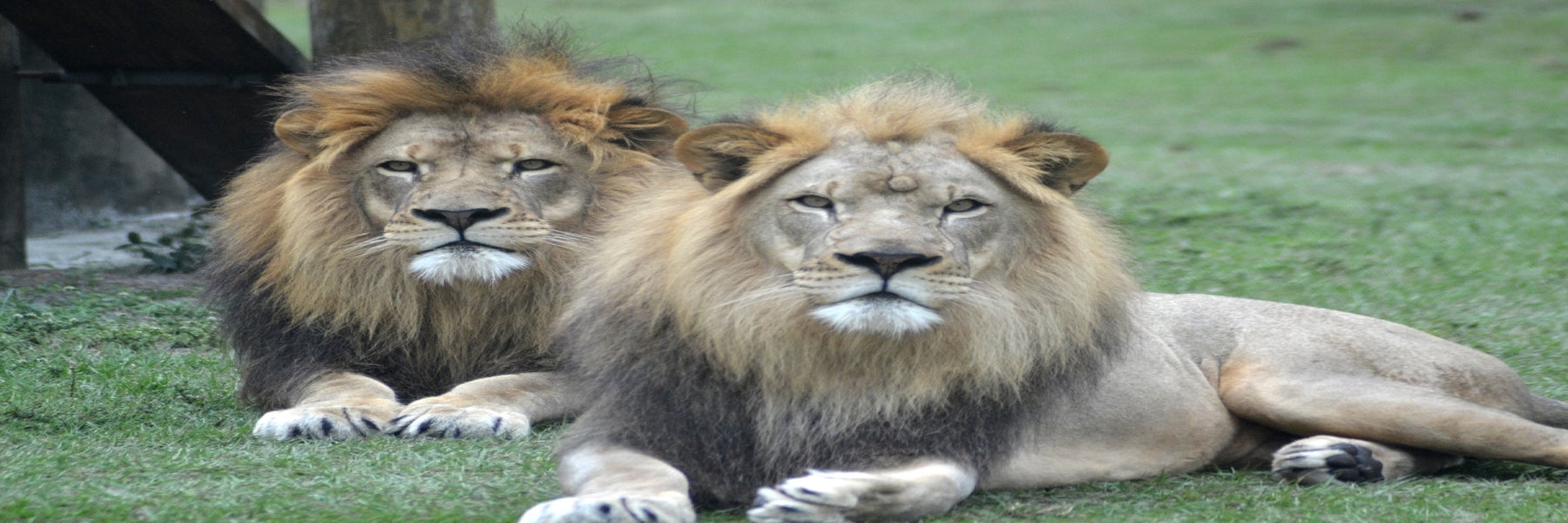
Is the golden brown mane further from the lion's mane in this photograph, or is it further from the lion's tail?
the lion's tail

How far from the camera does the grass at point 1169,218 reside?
3.40 meters

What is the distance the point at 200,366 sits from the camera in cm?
514

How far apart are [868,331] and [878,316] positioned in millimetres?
53

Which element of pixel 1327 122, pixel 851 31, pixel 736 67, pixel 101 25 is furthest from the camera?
pixel 851 31

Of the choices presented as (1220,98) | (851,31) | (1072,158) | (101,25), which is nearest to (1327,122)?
(1220,98)

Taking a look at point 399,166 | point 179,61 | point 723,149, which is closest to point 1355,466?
point 723,149

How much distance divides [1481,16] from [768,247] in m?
18.7

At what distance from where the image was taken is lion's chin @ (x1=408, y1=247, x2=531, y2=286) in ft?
13.7

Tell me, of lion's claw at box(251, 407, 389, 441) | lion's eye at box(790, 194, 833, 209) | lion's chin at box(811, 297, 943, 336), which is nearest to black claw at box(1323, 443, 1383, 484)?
lion's chin at box(811, 297, 943, 336)

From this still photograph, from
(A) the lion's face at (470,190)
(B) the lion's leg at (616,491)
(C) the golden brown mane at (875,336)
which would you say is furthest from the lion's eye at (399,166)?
(B) the lion's leg at (616,491)

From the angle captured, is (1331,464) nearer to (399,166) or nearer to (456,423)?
(456,423)

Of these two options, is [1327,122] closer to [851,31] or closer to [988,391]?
[851,31]

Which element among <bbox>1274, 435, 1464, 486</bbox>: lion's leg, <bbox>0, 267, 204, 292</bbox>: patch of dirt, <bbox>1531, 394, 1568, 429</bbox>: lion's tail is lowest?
<bbox>0, 267, 204, 292</bbox>: patch of dirt

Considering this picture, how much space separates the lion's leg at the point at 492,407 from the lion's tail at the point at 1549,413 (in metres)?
2.14
